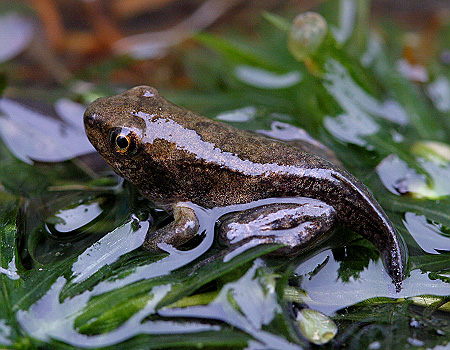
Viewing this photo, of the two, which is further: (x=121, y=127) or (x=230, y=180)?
(x=230, y=180)

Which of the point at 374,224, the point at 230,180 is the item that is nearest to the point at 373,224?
the point at 374,224

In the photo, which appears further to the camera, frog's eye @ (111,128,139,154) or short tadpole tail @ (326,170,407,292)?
frog's eye @ (111,128,139,154)

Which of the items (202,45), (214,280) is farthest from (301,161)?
(202,45)

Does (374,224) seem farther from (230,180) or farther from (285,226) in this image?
(230,180)

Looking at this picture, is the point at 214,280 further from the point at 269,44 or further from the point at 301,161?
the point at 269,44

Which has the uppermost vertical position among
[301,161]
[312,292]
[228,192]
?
[301,161]

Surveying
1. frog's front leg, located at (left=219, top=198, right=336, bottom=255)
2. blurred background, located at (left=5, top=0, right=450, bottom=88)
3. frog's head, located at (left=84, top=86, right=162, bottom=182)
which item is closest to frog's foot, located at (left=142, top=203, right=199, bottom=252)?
frog's front leg, located at (left=219, top=198, right=336, bottom=255)

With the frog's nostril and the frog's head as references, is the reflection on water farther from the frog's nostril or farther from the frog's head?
the frog's nostril
